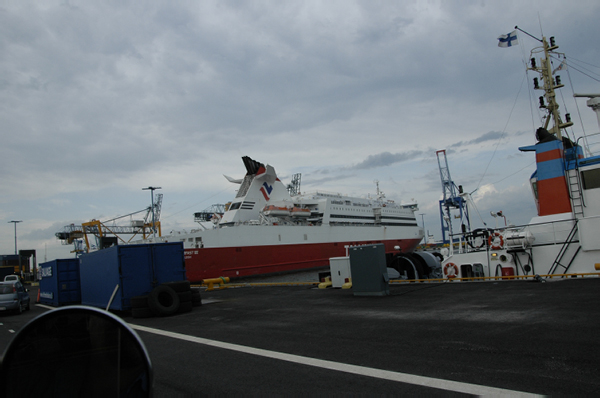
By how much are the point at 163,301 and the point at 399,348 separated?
8.11 metres

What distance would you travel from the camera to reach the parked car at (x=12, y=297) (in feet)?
45.1

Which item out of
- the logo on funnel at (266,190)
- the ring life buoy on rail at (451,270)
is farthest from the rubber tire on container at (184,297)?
the logo on funnel at (266,190)

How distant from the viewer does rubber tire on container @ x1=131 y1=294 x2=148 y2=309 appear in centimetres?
1067

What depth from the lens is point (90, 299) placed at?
46.2 ft

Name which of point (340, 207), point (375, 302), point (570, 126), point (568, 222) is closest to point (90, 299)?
point (375, 302)

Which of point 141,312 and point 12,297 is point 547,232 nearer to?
point 141,312

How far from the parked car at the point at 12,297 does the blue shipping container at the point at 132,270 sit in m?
3.34

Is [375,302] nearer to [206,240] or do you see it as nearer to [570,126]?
[570,126]

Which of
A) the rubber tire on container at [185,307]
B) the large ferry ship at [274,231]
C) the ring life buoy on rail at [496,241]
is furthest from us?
the large ferry ship at [274,231]

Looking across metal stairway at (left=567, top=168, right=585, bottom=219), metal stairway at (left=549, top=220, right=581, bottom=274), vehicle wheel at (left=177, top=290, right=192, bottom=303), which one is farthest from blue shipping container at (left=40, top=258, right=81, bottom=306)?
metal stairway at (left=567, top=168, right=585, bottom=219)

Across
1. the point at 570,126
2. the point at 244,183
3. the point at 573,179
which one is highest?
the point at 244,183

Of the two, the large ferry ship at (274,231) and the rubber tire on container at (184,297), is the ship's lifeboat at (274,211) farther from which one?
the rubber tire on container at (184,297)

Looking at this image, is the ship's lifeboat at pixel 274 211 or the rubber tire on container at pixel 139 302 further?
the ship's lifeboat at pixel 274 211

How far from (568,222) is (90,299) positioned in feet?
54.1
